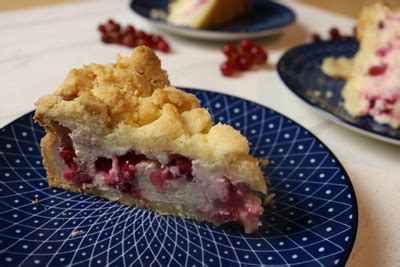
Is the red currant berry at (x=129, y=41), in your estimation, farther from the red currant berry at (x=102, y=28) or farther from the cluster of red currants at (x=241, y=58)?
the cluster of red currants at (x=241, y=58)

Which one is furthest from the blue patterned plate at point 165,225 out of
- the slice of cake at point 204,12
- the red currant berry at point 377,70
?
the slice of cake at point 204,12

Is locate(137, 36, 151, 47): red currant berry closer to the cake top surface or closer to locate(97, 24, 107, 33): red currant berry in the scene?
locate(97, 24, 107, 33): red currant berry

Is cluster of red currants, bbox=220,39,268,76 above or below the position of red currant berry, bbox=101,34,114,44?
below

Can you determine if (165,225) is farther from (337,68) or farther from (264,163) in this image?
(337,68)

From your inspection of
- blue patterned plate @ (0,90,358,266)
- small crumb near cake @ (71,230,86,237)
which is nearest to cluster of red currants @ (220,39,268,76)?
blue patterned plate @ (0,90,358,266)

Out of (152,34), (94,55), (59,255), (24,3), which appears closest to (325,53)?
(152,34)

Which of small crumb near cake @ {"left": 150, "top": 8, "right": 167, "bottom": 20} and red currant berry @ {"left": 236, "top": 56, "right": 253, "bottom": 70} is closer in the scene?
red currant berry @ {"left": 236, "top": 56, "right": 253, "bottom": 70}
